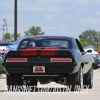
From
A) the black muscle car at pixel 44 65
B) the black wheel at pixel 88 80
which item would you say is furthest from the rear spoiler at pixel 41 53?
the black wheel at pixel 88 80

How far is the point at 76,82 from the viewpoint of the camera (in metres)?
13.4

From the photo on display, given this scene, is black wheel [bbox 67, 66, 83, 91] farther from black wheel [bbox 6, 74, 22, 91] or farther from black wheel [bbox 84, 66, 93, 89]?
black wheel [bbox 84, 66, 93, 89]

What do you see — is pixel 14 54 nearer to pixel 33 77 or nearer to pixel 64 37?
pixel 33 77

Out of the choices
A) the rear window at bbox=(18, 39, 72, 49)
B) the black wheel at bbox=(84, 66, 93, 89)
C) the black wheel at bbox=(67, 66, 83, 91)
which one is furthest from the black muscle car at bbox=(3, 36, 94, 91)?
the black wheel at bbox=(84, 66, 93, 89)

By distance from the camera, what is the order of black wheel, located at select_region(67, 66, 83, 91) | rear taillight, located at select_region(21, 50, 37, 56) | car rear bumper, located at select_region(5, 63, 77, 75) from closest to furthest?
car rear bumper, located at select_region(5, 63, 77, 75)
rear taillight, located at select_region(21, 50, 37, 56)
black wheel, located at select_region(67, 66, 83, 91)

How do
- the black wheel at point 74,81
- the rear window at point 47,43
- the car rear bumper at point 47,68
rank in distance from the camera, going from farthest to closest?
1. the rear window at point 47,43
2. the black wheel at point 74,81
3. the car rear bumper at point 47,68

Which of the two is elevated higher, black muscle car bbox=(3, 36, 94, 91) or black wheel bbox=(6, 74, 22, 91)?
black muscle car bbox=(3, 36, 94, 91)

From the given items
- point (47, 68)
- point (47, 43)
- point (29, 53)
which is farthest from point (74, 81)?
point (47, 43)

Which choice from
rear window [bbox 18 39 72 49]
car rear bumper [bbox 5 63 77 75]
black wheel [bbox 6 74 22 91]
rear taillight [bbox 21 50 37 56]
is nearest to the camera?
car rear bumper [bbox 5 63 77 75]

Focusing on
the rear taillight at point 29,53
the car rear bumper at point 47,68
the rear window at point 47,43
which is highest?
the rear window at point 47,43

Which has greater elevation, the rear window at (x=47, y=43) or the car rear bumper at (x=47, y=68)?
the rear window at (x=47, y=43)

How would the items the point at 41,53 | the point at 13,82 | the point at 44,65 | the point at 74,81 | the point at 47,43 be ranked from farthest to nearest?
the point at 47,43 → the point at 13,82 → the point at 74,81 → the point at 41,53 → the point at 44,65

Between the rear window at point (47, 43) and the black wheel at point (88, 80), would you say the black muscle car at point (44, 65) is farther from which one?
the black wheel at point (88, 80)

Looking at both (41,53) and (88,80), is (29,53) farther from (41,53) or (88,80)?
(88,80)
